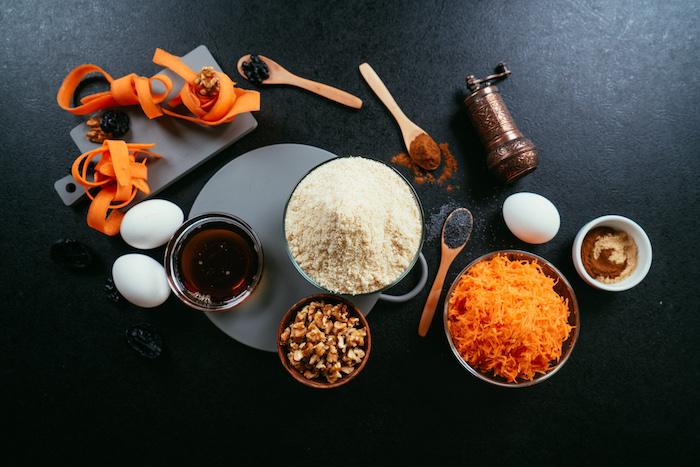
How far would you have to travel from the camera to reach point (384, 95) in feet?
4.76

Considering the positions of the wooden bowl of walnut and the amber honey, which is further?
the amber honey

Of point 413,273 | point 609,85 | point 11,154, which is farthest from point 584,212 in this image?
point 11,154

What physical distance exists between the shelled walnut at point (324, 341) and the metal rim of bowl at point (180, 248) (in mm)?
Answer: 189

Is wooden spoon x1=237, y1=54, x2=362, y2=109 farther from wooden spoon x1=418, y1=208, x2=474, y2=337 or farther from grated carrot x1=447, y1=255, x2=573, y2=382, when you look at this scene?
grated carrot x1=447, y1=255, x2=573, y2=382

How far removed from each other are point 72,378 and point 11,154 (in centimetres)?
90

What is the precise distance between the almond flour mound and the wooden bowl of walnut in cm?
9

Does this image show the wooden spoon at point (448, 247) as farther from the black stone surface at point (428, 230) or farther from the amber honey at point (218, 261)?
the amber honey at point (218, 261)

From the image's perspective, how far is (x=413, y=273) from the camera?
1.40 meters

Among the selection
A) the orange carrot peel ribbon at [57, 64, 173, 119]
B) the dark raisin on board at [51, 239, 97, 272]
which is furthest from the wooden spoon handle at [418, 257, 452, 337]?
the dark raisin on board at [51, 239, 97, 272]

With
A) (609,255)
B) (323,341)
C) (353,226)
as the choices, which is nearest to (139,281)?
(323,341)

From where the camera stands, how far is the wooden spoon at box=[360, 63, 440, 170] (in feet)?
4.74

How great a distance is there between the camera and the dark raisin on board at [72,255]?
141 centimetres

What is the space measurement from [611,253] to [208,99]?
155cm

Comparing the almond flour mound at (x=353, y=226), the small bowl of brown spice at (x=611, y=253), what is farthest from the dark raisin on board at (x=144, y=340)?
the small bowl of brown spice at (x=611, y=253)
